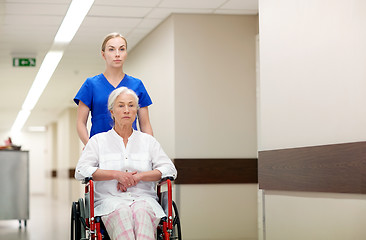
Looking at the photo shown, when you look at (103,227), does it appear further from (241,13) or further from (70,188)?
(70,188)

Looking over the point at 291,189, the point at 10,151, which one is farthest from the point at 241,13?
the point at 10,151

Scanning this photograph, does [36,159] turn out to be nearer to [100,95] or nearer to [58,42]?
[58,42]

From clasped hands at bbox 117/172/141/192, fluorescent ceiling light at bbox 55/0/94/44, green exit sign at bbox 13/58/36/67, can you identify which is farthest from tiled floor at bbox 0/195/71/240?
clasped hands at bbox 117/172/141/192

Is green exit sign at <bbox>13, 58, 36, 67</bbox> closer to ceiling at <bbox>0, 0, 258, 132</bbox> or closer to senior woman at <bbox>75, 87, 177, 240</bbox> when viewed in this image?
ceiling at <bbox>0, 0, 258, 132</bbox>

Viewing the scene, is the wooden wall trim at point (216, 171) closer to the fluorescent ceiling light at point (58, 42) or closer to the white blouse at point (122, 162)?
the fluorescent ceiling light at point (58, 42)

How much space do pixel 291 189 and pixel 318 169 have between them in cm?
46

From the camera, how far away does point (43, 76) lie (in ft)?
35.9

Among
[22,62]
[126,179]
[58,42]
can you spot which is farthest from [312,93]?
[22,62]

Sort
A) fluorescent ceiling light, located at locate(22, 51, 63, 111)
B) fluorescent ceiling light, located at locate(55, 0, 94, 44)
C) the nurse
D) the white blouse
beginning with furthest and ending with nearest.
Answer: fluorescent ceiling light, located at locate(22, 51, 63, 111) → fluorescent ceiling light, located at locate(55, 0, 94, 44) → the nurse → the white blouse

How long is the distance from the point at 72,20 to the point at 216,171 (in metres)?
2.50

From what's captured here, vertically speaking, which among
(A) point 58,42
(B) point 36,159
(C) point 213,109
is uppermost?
(A) point 58,42

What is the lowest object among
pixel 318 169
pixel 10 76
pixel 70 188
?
pixel 70 188

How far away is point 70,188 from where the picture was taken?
16938 mm

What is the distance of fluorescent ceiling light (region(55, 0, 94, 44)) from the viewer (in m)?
6.34
